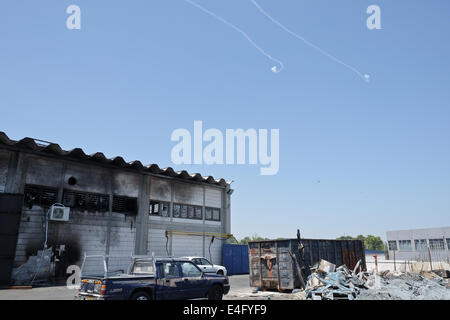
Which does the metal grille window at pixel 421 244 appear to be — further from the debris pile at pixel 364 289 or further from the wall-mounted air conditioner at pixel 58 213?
the wall-mounted air conditioner at pixel 58 213

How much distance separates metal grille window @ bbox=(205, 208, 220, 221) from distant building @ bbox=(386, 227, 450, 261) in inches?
1337

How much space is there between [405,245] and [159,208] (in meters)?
49.9

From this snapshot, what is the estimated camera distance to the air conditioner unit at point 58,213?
1919 cm

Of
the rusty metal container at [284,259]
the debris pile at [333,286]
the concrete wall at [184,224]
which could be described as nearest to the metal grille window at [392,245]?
the concrete wall at [184,224]

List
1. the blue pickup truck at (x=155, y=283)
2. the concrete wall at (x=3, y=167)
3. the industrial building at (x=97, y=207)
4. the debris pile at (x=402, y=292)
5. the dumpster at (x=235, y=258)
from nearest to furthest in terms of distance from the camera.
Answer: the blue pickup truck at (x=155, y=283)
the debris pile at (x=402, y=292)
the concrete wall at (x=3, y=167)
the industrial building at (x=97, y=207)
the dumpster at (x=235, y=258)

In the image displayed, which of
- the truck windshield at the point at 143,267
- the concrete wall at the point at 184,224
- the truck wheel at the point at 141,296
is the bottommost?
the truck wheel at the point at 141,296

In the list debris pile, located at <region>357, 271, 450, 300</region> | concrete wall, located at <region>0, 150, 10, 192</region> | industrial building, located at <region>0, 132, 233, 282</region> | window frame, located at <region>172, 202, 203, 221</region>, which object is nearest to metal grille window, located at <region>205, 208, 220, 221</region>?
industrial building, located at <region>0, 132, 233, 282</region>

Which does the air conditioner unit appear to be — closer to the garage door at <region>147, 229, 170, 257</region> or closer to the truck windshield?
the garage door at <region>147, 229, 170, 257</region>

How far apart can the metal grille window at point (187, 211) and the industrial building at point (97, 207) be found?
3.1 inches

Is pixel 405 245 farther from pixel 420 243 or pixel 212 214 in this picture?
pixel 212 214

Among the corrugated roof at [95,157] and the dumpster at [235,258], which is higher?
the corrugated roof at [95,157]

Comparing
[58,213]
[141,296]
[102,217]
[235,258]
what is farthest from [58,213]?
[235,258]

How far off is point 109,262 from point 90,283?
13591mm

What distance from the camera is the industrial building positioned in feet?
61.1
